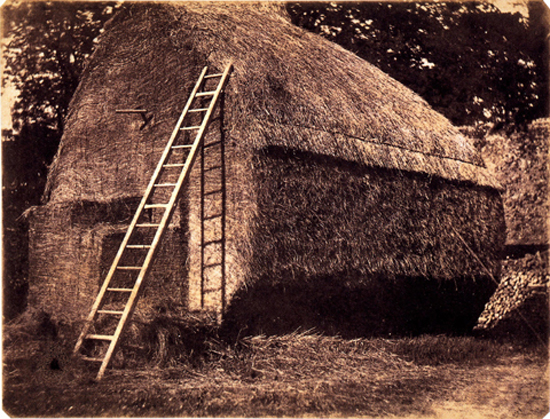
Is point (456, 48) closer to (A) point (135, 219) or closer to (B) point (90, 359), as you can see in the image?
(A) point (135, 219)

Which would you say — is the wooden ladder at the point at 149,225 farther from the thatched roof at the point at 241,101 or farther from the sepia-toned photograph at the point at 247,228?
the thatched roof at the point at 241,101

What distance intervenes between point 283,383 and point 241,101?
337 cm

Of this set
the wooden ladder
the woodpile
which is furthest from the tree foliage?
the wooden ladder

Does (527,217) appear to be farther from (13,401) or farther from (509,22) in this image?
(13,401)

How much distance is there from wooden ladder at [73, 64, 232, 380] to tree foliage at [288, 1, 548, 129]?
446cm

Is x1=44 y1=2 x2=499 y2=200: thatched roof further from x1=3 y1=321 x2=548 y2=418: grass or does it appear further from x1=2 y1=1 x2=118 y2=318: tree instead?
x1=3 y1=321 x2=548 y2=418: grass

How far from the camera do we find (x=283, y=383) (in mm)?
6598

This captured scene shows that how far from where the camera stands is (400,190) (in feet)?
29.9

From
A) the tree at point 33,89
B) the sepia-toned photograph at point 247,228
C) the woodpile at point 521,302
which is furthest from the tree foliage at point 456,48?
the tree at point 33,89

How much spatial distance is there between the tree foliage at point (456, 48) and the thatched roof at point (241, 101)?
6.00 feet

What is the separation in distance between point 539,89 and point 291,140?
5.99 meters

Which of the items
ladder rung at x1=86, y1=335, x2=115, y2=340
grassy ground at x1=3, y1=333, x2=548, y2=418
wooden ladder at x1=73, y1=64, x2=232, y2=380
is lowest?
grassy ground at x1=3, y1=333, x2=548, y2=418

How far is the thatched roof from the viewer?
8.04 m

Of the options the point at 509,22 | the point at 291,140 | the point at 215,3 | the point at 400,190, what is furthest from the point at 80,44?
the point at 509,22
